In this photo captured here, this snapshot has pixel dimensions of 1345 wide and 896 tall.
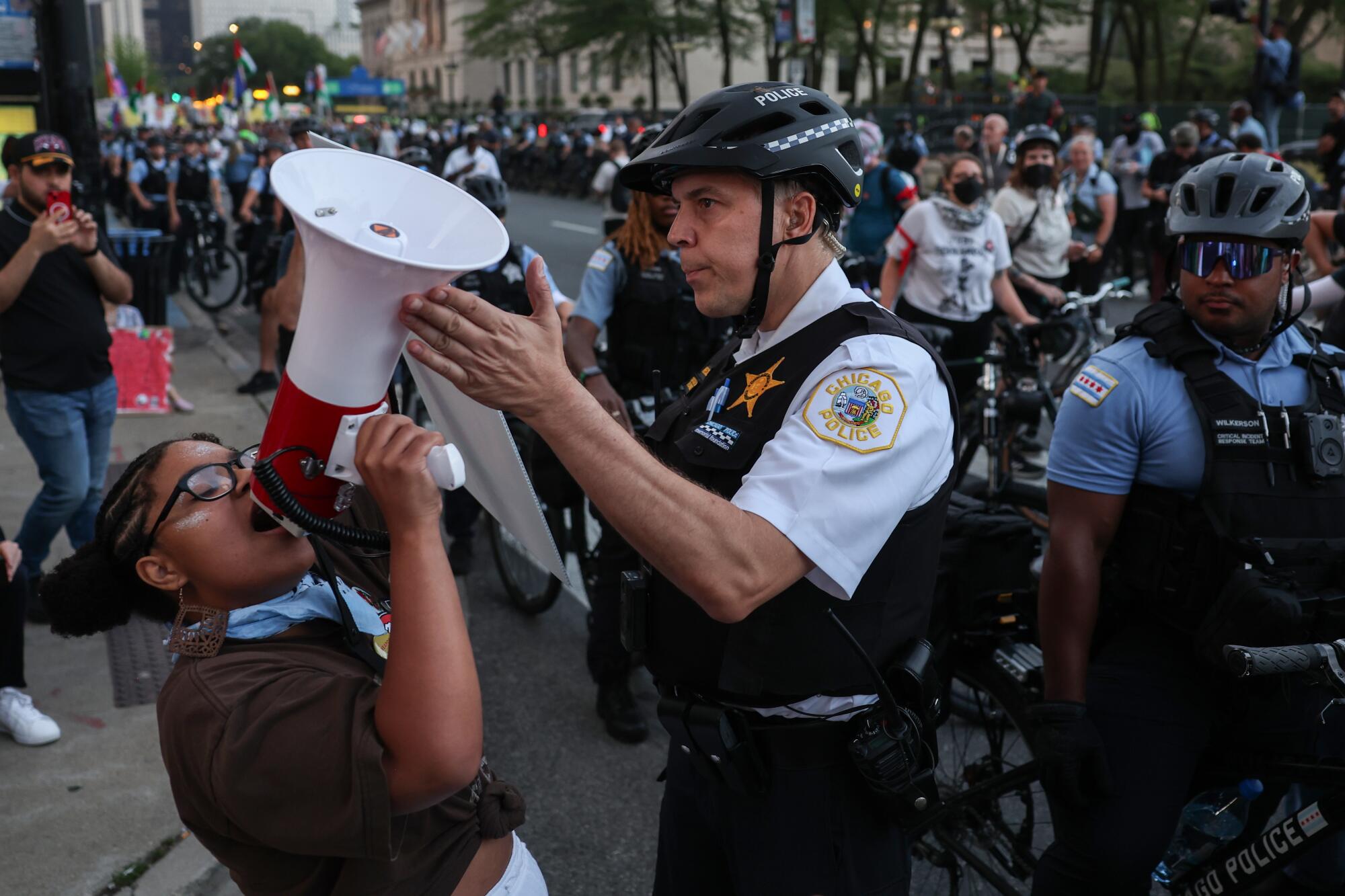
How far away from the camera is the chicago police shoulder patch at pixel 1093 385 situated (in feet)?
8.39

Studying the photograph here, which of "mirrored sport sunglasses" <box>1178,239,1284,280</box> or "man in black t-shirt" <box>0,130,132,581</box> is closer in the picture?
"mirrored sport sunglasses" <box>1178,239,1284,280</box>

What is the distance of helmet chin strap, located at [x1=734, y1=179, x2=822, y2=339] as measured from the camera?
200 centimetres

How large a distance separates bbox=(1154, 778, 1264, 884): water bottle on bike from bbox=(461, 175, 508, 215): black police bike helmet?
4.34m

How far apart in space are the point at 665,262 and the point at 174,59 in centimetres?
20958

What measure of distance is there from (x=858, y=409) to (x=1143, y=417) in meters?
1.00

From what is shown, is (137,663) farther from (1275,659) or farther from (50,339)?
(1275,659)

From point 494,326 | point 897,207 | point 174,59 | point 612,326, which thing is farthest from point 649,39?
point 174,59

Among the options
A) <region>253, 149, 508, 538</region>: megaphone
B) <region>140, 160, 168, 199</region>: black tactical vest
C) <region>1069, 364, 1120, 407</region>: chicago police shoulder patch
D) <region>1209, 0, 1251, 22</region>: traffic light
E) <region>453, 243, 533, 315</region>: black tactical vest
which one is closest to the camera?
<region>253, 149, 508, 538</region>: megaphone

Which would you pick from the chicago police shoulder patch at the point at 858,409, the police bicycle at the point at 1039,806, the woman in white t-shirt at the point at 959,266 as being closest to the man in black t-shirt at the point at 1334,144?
the woman in white t-shirt at the point at 959,266

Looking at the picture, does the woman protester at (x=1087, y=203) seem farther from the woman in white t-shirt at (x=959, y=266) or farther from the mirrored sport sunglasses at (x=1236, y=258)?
the mirrored sport sunglasses at (x=1236, y=258)

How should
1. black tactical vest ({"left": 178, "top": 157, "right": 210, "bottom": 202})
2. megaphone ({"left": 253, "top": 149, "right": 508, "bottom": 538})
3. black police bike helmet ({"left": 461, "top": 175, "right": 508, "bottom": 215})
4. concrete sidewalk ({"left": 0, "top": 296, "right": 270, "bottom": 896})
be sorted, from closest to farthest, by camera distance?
megaphone ({"left": 253, "top": 149, "right": 508, "bottom": 538})
concrete sidewalk ({"left": 0, "top": 296, "right": 270, "bottom": 896})
black police bike helmet ({"left": 461, "top": 175, "right": 508, "bottom": 215})
black tactical vest ({"left": 178, "top": 157, "right": 210, "bottom": 202})

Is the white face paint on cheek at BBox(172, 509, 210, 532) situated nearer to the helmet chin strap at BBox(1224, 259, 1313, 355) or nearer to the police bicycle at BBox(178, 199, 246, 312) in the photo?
the helmet chin strap at BBox(1224, 259, 1313, 355)

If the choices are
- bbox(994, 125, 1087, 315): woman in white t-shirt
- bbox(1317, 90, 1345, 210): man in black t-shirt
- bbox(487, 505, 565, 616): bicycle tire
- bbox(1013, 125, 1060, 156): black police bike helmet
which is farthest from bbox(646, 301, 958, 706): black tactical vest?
bbox(1317, 90, 1345, 210): man in black t-shirt

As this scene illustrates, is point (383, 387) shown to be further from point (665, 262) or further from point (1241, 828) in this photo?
point (665, 262)
